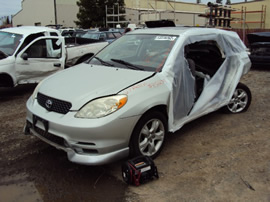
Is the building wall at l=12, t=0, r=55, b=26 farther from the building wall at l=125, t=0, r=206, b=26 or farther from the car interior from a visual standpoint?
the car interior

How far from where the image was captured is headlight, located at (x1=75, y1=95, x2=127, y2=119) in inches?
120

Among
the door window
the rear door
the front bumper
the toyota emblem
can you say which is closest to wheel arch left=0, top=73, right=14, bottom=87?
the rear door

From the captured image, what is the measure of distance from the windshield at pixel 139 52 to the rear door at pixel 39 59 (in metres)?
2.99

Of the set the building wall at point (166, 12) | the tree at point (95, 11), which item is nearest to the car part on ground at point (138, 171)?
the building wall at point (166, 12)

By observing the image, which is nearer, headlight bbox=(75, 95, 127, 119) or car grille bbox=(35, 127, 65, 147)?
headlight bbox=(75, 95, 127, 119)

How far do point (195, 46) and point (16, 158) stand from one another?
11.5 feet

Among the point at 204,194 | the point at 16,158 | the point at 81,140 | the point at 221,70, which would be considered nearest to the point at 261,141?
the point at 221,70

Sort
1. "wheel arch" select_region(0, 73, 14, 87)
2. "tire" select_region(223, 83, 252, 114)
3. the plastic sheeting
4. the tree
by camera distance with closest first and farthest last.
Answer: the plastic sheeting → "tire" select_region(223, 83, 252, 114) → "wheel arch" select_region(0, 73, 14, 87) → the tree

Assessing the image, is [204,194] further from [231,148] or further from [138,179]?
[231,148]

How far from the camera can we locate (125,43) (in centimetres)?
458

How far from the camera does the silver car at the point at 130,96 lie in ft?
9.98

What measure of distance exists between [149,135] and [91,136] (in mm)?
857

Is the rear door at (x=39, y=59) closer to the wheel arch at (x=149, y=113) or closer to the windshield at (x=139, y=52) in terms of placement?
the windshield at (x=139, y=52)

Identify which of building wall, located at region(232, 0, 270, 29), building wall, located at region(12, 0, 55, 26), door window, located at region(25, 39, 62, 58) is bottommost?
door window, located at region(25, 39, 62, 58)
